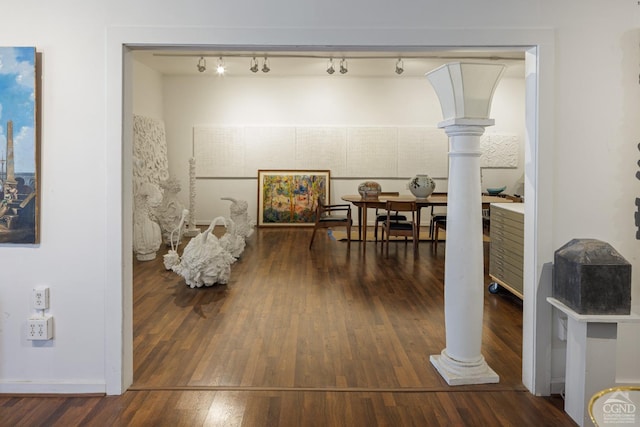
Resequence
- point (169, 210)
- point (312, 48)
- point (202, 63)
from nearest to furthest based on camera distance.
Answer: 1. point (312, 48)
2. point (169, 210)
3. point (202, 63)

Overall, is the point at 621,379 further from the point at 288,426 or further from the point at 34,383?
the point at 34,383

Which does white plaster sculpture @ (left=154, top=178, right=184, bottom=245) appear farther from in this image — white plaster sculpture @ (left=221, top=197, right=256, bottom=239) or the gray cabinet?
the gray cabinet

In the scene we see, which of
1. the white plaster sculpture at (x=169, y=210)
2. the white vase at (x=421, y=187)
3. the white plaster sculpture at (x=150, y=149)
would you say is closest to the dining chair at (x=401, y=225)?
the white vase at (x=421, y=187)

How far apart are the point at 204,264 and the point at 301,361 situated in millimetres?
2158

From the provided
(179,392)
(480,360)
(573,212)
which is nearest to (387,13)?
(573,212)

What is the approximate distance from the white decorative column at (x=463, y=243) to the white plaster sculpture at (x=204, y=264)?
9.12ft

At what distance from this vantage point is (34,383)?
258 centimetres

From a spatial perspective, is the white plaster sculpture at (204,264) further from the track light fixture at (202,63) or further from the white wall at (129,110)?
the track light fixture at (202,63)

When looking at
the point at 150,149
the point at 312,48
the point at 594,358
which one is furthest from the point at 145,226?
the point at 594,358

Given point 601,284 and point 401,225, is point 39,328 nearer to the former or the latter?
point 601,284

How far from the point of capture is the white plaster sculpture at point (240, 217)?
7.43 metres

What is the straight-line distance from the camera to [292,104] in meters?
9.64

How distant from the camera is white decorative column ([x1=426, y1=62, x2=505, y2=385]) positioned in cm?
269

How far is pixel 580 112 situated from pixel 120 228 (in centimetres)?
250
